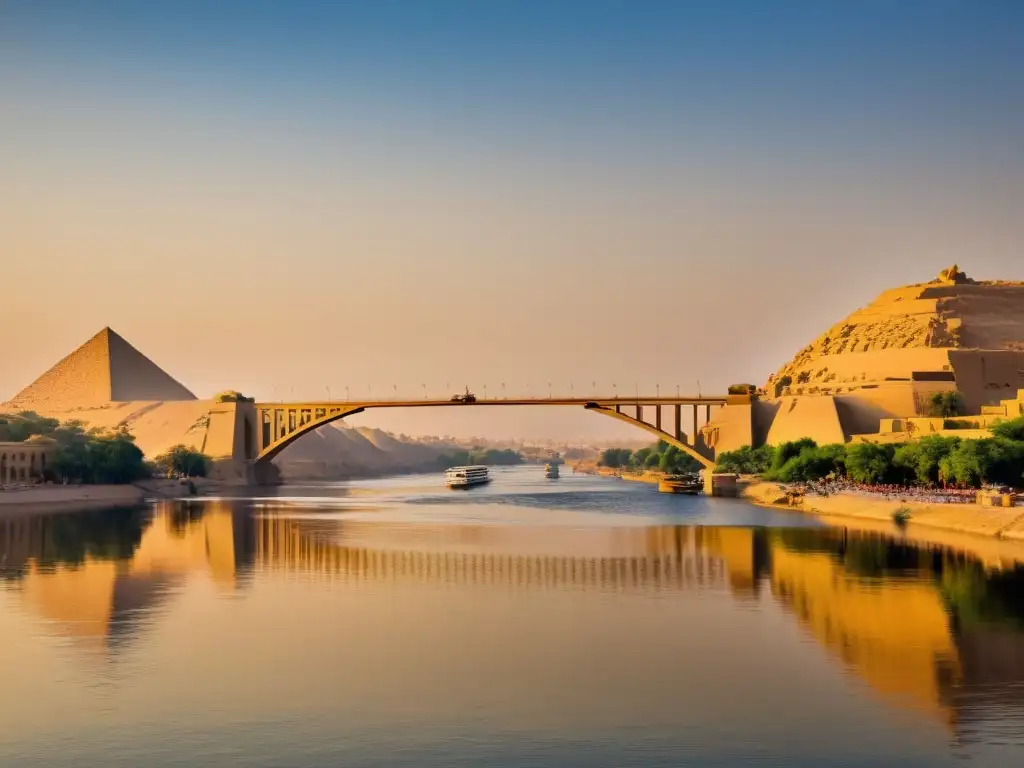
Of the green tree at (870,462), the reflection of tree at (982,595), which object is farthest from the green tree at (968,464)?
the reflection of tree at (982,595)

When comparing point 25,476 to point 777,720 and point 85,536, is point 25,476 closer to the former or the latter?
point 85,536

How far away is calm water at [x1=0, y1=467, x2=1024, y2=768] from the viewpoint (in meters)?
13.6

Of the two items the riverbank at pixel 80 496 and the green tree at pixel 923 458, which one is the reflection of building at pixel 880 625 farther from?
the riverbank at pixel 80 496

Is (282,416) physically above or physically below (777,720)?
above

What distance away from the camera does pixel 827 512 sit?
5169cm

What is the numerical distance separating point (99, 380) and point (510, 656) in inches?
4945

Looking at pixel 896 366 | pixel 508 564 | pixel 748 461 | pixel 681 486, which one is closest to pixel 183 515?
pixel 508 564

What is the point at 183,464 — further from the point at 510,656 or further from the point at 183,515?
the point at 510,656

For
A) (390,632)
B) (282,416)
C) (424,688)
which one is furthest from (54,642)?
(282,416)

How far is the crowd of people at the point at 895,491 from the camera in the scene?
4512 cm

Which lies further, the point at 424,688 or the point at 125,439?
the point at 125,439

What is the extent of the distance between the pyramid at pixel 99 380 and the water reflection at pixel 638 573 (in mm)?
89341

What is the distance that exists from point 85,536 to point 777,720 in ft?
105

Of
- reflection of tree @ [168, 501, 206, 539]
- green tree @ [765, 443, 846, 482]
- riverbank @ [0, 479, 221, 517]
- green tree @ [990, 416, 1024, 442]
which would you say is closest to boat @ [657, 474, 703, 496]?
green tree @ [765, 443, 846, 482]
